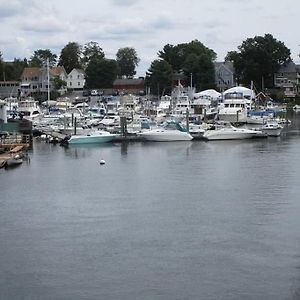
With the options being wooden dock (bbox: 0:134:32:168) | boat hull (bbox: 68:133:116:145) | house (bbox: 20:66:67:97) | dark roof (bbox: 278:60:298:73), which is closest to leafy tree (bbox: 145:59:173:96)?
house (bbox: 20:66:67:97)

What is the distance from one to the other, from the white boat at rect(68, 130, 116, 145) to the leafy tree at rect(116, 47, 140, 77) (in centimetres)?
7437

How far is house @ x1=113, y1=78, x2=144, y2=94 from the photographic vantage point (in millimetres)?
104562

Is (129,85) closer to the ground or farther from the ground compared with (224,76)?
closer to the ground

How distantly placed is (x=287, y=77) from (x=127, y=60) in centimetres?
3230

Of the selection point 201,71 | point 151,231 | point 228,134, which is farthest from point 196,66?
point 151,231

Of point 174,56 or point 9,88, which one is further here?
point 174,56

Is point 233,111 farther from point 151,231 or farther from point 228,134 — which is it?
point 151,231

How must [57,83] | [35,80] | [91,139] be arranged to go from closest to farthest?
[91,139]
[57,83]
[35,80]

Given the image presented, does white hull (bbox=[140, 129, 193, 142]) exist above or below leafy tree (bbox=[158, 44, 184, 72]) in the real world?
below

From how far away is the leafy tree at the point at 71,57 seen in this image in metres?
118

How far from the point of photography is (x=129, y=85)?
349ft

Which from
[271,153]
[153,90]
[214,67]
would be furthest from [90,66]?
[271,153]

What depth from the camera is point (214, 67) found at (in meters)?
103

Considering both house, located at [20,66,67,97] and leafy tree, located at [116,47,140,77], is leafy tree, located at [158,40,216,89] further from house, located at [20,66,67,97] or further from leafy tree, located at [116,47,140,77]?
house, located at [20,66,67,97]
